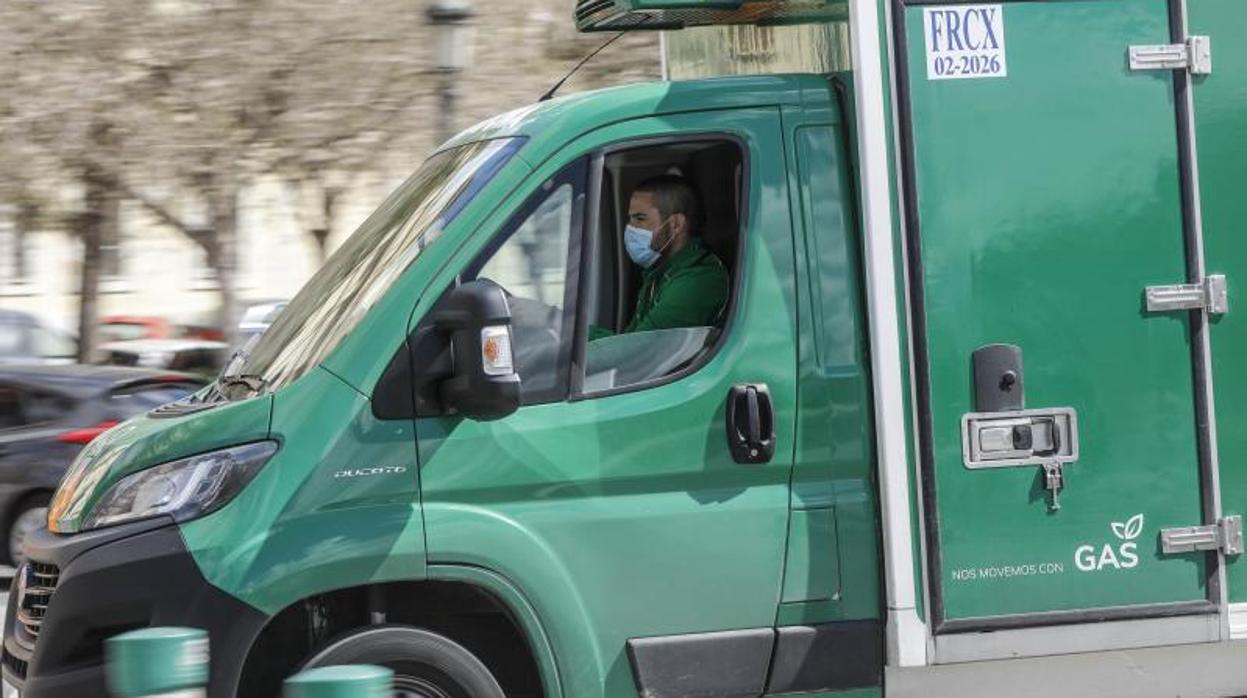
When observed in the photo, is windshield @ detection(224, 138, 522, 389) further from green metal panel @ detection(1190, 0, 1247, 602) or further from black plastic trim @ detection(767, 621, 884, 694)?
green metal panel @ detection(1190, 0, 1247, 602)

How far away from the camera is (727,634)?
516cm

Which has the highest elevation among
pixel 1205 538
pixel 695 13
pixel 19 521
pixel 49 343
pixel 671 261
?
pixel 695 13

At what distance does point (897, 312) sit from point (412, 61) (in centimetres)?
1569

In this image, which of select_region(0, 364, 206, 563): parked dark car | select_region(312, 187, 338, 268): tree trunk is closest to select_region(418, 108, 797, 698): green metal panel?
select_region(0, 364, 206, 563): parked dark car

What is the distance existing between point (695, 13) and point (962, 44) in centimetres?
110

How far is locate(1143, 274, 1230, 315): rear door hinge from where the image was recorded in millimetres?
5250

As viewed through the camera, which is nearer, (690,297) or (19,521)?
(690,297)

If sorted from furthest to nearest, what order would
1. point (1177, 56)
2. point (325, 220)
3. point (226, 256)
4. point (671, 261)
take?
point (325, 220), point (226, 256), point (671, 261), point (1177, 56)

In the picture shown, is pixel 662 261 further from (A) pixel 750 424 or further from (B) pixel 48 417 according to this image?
(B) pixel 48 417

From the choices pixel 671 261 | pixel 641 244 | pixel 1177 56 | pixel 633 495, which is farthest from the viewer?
pixel 641 244

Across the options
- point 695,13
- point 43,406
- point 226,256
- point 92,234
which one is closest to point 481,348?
point 695,13

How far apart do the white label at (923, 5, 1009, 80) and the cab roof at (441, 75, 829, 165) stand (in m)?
0.33

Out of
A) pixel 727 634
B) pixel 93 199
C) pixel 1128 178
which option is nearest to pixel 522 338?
pixel 727 634

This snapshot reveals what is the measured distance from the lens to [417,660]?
497 centimetres
